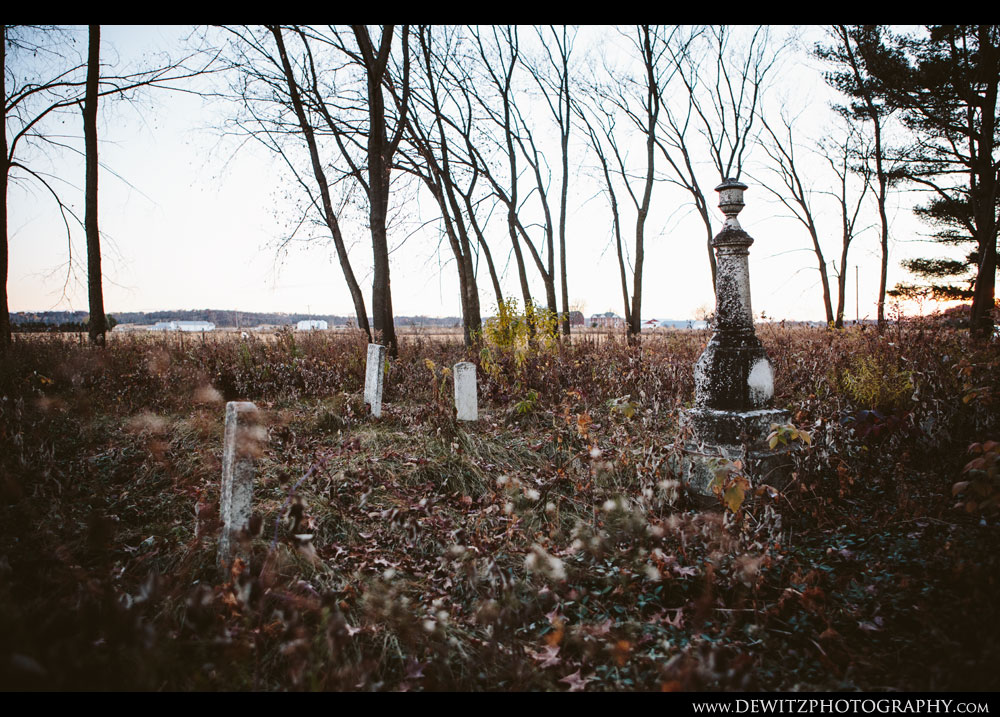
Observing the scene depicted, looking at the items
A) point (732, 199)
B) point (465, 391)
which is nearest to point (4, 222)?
point (465, 391)

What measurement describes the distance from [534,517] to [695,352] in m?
6.01

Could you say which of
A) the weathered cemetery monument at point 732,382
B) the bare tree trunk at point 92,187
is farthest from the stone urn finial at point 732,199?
the bare tree trunk at point 92,187

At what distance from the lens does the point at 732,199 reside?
4184mm

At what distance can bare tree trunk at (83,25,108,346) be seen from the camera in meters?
9.93

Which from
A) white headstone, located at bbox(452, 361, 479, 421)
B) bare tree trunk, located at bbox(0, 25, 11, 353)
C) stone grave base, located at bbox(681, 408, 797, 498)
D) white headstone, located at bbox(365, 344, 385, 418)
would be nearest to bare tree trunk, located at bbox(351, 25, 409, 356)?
white headstone, located at bbox(365, 344, 385, 418)

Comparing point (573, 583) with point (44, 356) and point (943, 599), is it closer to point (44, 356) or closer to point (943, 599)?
point (943, 599)

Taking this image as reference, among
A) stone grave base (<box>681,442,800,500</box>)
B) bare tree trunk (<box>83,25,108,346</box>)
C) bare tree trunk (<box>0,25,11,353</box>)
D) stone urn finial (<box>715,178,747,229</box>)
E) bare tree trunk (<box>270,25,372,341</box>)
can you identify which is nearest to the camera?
stone grave base (<box>681,442,800,500</box>)

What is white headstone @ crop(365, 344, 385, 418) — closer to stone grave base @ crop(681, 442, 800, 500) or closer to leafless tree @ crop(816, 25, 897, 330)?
stone grave base @ crop(681, 442, 800, 500)

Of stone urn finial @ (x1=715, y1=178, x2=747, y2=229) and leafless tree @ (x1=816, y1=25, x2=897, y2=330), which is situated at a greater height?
leafless tree @ (x1=816, y1=25, x2=897, y2=330)

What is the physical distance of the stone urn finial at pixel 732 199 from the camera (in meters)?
4.18

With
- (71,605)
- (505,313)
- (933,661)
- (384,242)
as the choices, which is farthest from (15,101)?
(933,661)

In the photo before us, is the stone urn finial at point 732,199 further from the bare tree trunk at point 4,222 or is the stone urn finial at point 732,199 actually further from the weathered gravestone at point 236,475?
the bare tree trunk at point 4,222

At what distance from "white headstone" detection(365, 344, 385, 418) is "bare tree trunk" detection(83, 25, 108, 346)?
6970 millimetres

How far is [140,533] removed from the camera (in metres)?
3.52
